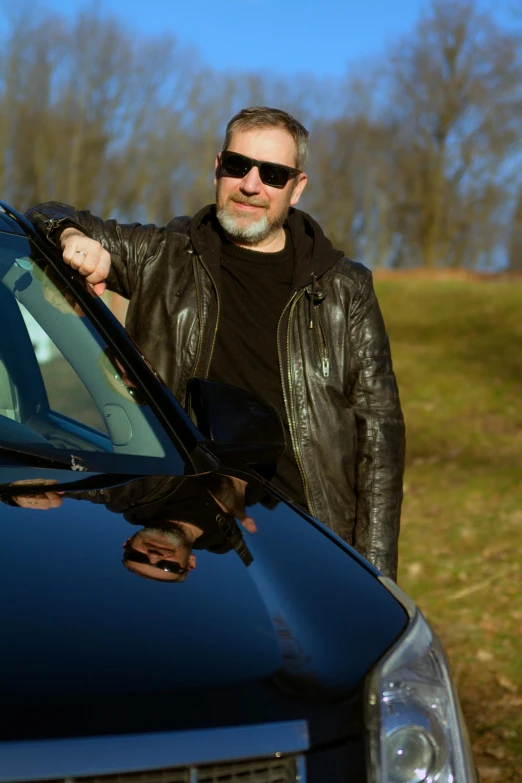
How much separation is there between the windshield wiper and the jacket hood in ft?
4.33

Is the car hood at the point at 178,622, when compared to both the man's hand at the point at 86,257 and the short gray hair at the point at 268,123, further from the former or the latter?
the short gray hair at the point at 268,123

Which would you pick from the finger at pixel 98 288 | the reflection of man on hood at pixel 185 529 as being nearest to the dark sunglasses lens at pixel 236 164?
the finger at pixel 98 288

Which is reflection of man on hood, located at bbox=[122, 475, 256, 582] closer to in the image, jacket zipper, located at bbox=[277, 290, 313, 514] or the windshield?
the windshield

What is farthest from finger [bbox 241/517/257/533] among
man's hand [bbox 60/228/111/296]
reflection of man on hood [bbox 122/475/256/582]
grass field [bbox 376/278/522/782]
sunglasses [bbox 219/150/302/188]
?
grass field [bbox 376/278/522/782]

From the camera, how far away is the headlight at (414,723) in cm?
185

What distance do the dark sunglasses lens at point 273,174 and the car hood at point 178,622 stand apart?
1.56 metres

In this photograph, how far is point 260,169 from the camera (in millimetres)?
3713

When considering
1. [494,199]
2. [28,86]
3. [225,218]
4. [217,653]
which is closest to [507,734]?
[225,218]

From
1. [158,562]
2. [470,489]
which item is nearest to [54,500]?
[158,562]

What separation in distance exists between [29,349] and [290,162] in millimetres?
1107

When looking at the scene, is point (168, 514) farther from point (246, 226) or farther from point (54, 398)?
point (246, 226)

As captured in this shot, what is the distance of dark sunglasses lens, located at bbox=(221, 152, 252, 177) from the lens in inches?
146

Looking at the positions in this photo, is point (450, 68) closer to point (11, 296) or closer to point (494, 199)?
point (494, 199)

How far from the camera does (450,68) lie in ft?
151
